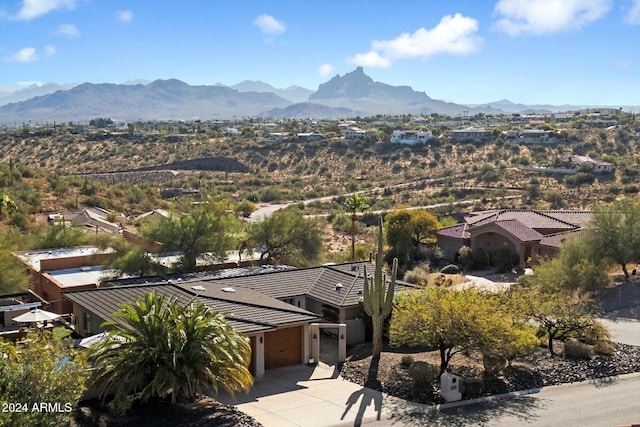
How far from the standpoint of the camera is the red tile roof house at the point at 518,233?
1697 inches

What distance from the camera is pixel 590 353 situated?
23984mm

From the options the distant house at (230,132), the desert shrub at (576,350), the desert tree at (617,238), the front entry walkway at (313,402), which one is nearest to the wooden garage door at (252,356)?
the front entry walkway at (313,402)

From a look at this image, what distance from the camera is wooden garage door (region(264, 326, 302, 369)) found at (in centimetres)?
2298

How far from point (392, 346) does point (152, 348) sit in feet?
33.0

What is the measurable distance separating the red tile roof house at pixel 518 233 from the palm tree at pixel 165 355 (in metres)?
27.0

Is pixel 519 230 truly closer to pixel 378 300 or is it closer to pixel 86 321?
pixel 378 300

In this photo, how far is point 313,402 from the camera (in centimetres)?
1978

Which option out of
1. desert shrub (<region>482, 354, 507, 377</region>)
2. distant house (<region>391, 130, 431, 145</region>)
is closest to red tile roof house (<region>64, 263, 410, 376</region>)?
desert shrub (<region>482, 354, 507, 377</region>)

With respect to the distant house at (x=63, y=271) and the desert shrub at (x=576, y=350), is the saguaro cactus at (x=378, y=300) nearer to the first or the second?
the desert shrub at (x=576, y=350)

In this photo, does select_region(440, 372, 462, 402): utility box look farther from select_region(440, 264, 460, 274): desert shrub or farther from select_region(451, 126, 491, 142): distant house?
select_region(451, 126, 491, 142): distant house

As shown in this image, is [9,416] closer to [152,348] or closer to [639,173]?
[152,348]

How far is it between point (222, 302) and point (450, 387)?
316 inches

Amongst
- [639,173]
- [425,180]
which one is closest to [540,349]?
[639,173]

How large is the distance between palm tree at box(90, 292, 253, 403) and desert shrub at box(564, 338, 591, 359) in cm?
1105
